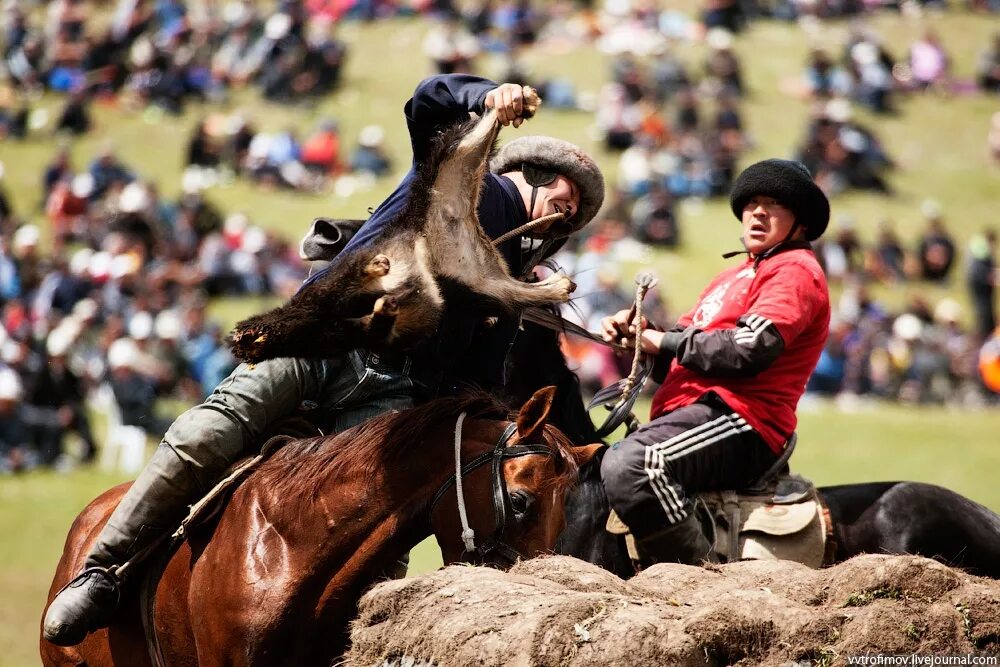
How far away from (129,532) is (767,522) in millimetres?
2555

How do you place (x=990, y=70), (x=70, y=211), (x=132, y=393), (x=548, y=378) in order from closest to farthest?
(x=548, y=378) → (x=132, y=393) → (x=70, y=211) → (x=990, y=70)

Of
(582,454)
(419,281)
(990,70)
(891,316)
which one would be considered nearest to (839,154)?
(891,316)

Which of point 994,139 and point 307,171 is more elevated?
point 994,139

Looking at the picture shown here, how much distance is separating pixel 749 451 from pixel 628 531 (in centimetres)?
61

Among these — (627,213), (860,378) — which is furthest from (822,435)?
(627,213)

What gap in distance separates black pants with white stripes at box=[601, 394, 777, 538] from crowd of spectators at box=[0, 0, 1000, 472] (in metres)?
10.3

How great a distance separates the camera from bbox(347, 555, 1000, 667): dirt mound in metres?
3.64

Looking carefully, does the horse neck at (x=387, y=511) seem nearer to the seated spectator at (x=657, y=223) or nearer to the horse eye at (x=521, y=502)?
the horse eye at (x=521, y=502)

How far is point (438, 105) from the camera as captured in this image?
507cm

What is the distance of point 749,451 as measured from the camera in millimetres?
5777

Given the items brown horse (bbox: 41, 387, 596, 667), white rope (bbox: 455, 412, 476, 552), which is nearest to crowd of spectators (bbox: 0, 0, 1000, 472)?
brown horse (bbox: 41, 387, 596, 667)

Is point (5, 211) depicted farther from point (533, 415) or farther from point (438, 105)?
point (533, 415)

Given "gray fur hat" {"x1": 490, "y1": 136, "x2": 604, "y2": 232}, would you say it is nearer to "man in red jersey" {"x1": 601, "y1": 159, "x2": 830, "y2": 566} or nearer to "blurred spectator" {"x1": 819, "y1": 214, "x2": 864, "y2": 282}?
"man in red jersey" {"x1": 601, "y1": 159, "x2": 830, "y2": 566}

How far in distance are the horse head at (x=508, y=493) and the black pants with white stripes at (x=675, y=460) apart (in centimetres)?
96
